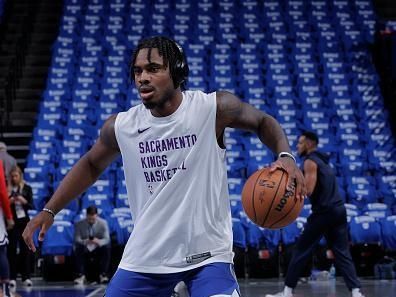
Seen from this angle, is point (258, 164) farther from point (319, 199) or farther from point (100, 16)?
point (100, 16)

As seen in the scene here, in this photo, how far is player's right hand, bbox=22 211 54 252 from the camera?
3.28 meters

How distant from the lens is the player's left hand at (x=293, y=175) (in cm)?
300

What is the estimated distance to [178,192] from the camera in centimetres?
322

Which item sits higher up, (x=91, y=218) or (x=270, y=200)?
(x=91, y=218)

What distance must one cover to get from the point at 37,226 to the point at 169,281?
0.63 m

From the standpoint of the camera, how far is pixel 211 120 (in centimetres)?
330

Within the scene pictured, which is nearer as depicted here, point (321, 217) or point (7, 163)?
point (321, 217)

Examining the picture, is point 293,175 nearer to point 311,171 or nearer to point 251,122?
point 251,122

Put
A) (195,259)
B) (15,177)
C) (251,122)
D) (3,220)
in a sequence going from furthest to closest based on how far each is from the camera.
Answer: (15,177)
(3,220)
(251,122)
(195,259)

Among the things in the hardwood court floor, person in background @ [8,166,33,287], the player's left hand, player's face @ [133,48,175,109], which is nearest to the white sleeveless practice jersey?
player's face @ [133,48,175,109]

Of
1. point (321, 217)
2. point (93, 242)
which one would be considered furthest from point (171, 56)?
point (93, 242)

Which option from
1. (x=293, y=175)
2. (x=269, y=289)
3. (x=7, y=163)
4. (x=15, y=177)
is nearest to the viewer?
(x=293, y=175)

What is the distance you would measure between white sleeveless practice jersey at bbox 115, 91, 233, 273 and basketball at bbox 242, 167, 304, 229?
117 millimetres

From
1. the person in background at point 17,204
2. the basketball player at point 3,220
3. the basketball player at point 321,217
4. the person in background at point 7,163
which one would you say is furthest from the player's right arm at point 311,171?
the person in background at point 7,163
